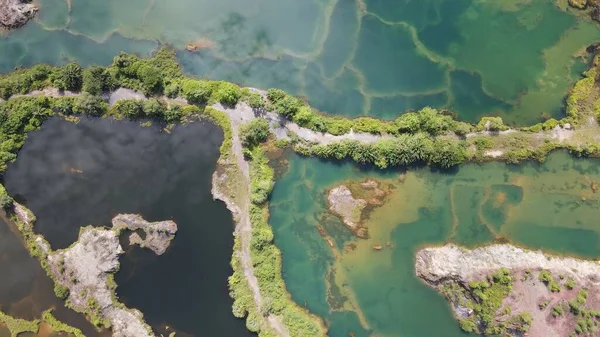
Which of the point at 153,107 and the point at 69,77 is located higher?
the point at 69,77

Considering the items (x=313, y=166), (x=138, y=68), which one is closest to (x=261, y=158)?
(x=313, y=166)

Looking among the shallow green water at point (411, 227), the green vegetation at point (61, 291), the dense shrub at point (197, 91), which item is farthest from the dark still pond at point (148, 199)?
the shallow green water at point (411, 227)

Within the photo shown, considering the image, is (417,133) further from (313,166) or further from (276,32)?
(276,32)

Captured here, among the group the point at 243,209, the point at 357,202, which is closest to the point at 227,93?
the point at 243,209

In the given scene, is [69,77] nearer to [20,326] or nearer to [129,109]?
[129,109]

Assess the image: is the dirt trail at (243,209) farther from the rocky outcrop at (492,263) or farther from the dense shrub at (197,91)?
the rocky outcrop at (492,263)

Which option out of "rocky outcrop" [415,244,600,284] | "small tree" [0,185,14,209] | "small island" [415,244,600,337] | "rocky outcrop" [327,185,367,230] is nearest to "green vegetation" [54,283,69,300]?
"small tree" [0,185,14,209]
